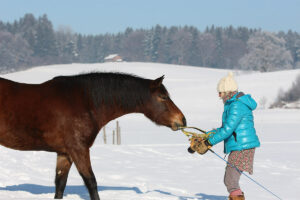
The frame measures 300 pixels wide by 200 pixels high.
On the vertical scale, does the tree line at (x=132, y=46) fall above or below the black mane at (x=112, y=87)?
above

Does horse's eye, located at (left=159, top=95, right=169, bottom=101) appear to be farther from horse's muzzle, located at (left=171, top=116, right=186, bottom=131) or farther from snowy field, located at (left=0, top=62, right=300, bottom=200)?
snowy field, located at (left=0, top=62, right=300, bottom=200)

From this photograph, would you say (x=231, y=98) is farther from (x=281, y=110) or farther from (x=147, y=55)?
(x=147, y=55)

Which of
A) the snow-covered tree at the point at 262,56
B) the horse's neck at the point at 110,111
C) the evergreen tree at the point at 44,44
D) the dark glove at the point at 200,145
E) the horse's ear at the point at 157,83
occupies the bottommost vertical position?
the dark glove at the point at 200,145

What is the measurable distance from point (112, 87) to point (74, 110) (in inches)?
23.4

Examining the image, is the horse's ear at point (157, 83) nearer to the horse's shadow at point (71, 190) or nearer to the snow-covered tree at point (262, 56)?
the horse's shadow at point (71, 190)

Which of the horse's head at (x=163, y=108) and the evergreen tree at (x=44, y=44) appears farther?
the evergreen tree at (x=44, y=44)

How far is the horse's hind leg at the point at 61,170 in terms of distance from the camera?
234 inches

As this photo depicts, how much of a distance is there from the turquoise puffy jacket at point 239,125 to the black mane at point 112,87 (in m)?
1.15

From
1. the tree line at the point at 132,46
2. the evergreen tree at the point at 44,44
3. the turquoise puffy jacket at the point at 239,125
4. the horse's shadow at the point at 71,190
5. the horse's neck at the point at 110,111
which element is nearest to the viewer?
the turquoise puffy jacket at the point at 239,125

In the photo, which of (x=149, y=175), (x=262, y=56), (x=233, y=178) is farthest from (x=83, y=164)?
(x=262, y=56)

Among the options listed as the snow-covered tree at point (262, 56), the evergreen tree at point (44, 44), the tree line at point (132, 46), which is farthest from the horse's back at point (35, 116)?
the evergreen tree at point (44, 44)

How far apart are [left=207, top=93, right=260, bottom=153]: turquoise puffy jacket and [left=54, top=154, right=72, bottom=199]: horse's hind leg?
6.53ft

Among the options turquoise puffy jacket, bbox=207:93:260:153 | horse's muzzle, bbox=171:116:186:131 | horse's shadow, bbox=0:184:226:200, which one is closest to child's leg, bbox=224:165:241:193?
turquoise puffy jacket, bbox=207:93:260:153

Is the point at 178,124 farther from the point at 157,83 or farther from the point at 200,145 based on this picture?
the point at 157,83
